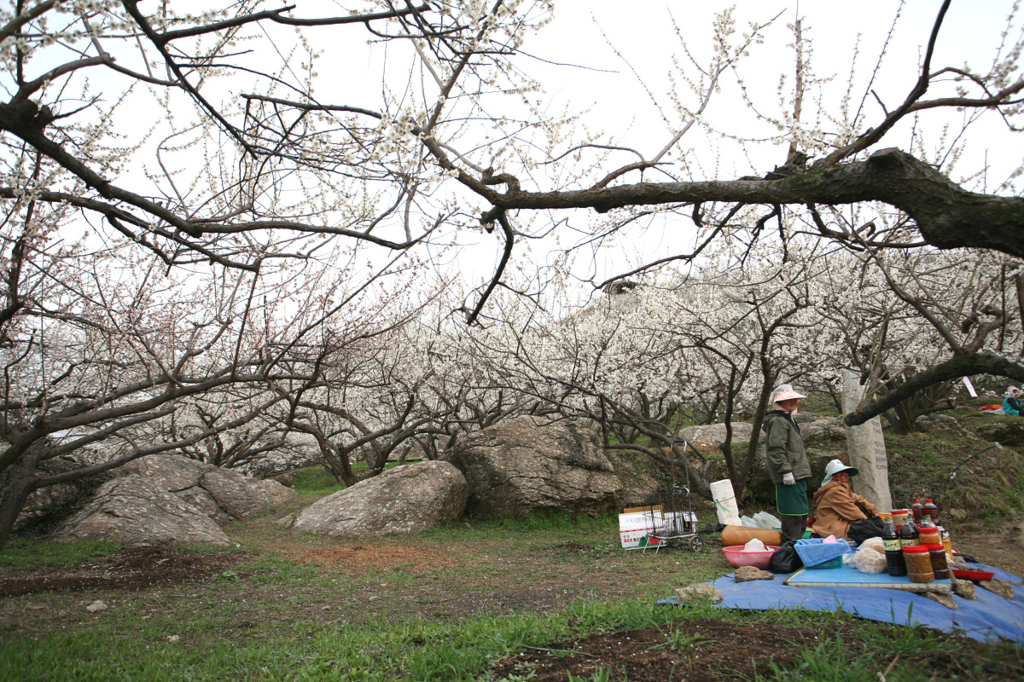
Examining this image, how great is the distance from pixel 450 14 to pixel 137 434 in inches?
552

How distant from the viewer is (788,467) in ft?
21.6

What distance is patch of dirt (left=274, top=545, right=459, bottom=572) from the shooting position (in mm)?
6938

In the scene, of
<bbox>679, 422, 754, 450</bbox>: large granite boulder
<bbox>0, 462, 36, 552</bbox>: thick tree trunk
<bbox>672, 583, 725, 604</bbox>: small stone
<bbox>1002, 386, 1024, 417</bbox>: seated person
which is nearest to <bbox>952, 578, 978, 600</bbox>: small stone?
<bbox>672, 583, 725, 604</bbox>: small stone

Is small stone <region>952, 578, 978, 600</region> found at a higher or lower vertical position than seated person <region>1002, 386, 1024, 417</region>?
lower

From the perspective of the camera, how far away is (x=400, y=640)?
3645 mm

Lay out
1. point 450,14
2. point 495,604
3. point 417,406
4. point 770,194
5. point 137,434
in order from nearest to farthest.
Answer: point 770,194, point 450,14, point 495,604, point 137,434, point 417,406

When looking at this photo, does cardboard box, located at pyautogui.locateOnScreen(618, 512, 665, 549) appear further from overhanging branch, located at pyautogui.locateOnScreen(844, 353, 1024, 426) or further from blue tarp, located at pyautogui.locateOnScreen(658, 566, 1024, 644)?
overhanging branch, located at pyautogui.locateOnScreen(844, 353, 1024, 426)

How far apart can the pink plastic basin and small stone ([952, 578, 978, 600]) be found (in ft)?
4.84

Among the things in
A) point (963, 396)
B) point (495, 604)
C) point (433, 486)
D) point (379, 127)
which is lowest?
point (495, 604)

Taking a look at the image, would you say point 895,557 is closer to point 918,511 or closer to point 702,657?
point 918,511

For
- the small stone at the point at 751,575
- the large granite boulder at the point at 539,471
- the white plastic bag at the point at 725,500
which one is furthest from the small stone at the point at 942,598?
the large granite boulder at the point at 539,471

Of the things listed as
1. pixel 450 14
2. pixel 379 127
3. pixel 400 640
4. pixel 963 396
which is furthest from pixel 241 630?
pixel 963 396

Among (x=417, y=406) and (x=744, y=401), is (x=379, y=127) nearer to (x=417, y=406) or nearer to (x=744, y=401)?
(x=417, y=406)

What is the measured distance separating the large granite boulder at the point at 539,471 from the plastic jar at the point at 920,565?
5718 millimetres
